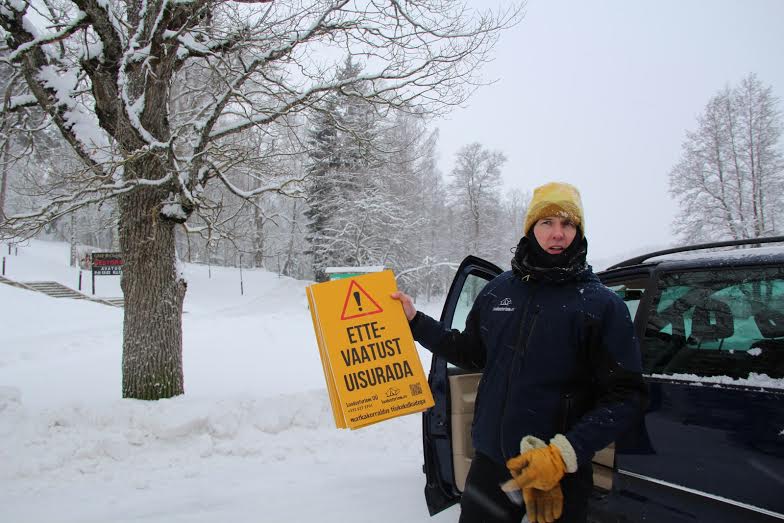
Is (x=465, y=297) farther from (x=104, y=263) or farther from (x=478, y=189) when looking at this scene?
(x=478, y=189)

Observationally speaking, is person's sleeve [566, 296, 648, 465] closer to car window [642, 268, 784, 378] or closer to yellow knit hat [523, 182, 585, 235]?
yellow knit hat [523, 182, 585, 235]

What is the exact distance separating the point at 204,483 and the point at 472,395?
8.74ft

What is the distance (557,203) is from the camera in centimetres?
183

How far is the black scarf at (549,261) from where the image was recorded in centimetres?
181

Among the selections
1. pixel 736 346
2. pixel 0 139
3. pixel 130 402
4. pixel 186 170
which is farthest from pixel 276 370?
pixel 736 346

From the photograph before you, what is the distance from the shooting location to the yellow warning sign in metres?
2.40

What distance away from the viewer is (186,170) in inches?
220

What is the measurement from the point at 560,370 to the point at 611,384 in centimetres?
17

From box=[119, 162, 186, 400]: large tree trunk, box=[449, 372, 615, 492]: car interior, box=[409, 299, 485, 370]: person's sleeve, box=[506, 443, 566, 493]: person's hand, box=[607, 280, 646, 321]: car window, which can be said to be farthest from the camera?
box=[119, 162, 186, 400]: large tree trunk

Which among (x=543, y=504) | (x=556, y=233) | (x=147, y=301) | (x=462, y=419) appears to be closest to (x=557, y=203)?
(x=556, y=233)

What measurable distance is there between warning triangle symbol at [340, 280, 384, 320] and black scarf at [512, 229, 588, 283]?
0.82m

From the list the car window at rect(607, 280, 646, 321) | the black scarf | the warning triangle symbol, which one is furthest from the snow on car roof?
the warning triangle symbol

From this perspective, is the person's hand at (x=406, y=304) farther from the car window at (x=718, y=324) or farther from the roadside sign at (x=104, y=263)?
the roadside sign at (x=104, y=263)

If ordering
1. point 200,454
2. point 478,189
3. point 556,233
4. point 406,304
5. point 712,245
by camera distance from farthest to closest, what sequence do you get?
point 478,189
point 200,454
point 712,245
point 406,304
point 556,233
